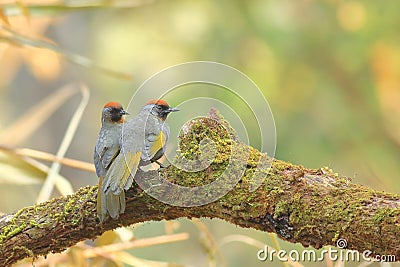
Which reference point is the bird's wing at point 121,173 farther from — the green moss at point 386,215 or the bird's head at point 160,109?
the green moss at point 386,215

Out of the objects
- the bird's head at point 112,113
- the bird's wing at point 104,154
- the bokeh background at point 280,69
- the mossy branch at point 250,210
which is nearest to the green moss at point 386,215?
the mossy branch at point 250,210

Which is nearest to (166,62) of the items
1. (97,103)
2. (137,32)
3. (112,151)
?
(137,32)

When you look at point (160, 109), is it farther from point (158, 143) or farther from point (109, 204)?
point (109, 204)

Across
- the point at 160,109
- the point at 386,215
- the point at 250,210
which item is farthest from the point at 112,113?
the point at 386,215

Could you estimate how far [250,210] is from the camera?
1586mm

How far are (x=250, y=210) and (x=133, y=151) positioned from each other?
0.36m

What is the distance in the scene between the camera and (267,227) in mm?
1589

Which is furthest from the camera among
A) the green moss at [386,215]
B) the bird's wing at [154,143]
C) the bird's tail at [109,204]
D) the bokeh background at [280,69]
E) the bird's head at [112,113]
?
the bokeh background at [280,69]

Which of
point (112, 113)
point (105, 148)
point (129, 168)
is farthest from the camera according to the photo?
point (112, 113)

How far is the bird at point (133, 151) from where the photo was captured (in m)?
1.69

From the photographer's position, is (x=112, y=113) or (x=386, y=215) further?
(x=112, y=113)

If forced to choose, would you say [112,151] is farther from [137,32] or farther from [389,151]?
[137,32]

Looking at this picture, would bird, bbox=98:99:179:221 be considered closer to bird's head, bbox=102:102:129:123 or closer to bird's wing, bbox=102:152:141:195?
bird's wing, bbox=102:152:141:195

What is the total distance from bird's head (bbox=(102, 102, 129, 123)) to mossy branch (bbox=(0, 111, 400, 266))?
241 millimetres
